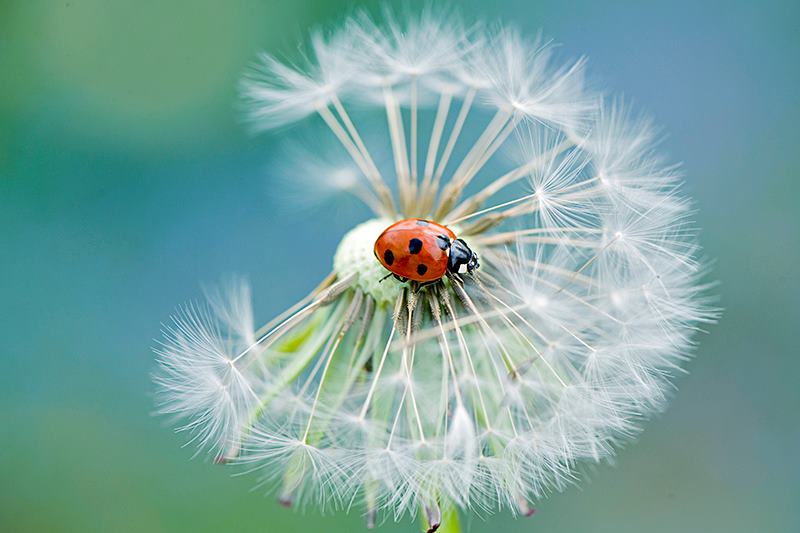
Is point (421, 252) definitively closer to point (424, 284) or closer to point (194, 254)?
point (424, 284)

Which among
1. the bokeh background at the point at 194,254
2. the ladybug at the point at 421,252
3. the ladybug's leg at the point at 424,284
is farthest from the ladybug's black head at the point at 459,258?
the bokeh background at the point at 194,254

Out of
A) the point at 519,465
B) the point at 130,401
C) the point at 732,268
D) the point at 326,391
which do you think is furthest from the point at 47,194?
the point at 732,268

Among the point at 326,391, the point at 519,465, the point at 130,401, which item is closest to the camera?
the point at 519,465

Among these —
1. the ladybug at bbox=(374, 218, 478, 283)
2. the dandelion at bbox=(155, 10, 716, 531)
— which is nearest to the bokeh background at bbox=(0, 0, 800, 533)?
the dandelion at bbox=(155, 10, 716, 531)

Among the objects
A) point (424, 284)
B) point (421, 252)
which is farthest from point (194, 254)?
point (421, 252)

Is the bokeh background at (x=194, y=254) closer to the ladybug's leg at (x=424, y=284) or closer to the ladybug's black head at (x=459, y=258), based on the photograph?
the ladybug's leg at (x=424, y=284)

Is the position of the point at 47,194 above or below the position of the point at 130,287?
above

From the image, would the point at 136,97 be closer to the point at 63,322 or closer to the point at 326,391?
the point at 63,322
